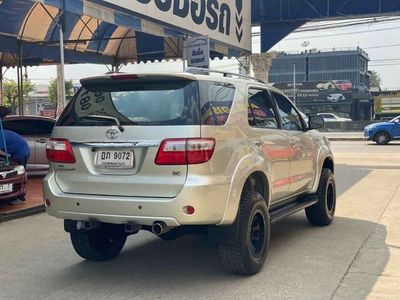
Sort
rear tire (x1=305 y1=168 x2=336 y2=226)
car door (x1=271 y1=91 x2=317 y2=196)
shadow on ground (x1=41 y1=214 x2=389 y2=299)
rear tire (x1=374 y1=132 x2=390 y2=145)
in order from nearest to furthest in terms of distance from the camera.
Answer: shadow on ground (x1=41 y1=214 x2=389 y2=299) → car door (x1=271 y1=91 x2=317 y2=196) → rear tire (x1=305 y1=168 x2=336 y2=226) → rear tire (x1=374 y1=132 x2=390 y2=145)

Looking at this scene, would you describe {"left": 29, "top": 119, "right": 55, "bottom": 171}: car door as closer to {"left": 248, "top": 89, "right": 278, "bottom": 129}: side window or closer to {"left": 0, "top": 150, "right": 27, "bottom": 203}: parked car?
{"left": 0, "top": 150, "right": 27, "bottom": 203}: parked car

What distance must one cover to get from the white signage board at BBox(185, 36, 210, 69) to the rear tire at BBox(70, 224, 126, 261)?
7122 millimetres

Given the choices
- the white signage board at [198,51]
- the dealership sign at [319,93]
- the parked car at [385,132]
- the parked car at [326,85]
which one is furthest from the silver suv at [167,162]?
the parked car at [326,85]

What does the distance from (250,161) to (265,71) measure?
59.0 feet

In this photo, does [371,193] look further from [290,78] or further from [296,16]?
[290,78]

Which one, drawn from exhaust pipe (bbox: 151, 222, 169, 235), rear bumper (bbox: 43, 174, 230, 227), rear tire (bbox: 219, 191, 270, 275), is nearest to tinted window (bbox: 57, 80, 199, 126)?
rear bumper (bbox: 43, 174, 230, 227)

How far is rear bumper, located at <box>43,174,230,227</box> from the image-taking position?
14.3ft

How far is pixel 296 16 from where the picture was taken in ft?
74.9

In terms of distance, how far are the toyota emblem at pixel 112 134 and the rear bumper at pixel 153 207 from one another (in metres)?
0.52

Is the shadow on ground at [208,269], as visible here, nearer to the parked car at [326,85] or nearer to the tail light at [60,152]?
the tail light at [60,152]

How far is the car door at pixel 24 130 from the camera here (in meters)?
11.5

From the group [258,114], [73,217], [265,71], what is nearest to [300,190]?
[258,114]

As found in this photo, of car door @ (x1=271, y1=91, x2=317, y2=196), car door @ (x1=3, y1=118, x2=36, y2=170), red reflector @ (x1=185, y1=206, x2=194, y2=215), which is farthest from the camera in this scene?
car door @ (x1=3, y1=118, x2=36, y2=170)

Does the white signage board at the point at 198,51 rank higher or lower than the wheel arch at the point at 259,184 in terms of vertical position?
higher
